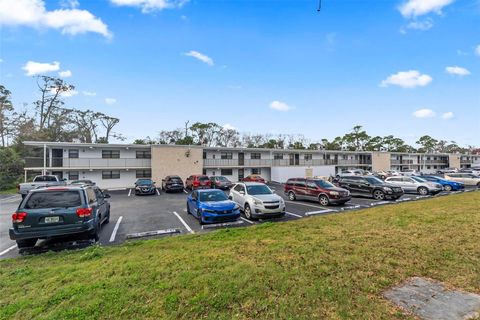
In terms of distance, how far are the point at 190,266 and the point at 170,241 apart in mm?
2664

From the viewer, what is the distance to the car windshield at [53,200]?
6.33 metres

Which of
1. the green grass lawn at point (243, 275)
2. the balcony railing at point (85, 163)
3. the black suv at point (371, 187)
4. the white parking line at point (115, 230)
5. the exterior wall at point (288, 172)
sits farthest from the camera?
the exterior wall at point (288, 172)

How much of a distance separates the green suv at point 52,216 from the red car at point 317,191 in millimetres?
11664

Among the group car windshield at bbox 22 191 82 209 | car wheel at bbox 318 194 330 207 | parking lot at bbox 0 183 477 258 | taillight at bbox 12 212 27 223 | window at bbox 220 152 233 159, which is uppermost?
window at bbox 220 152 233 159

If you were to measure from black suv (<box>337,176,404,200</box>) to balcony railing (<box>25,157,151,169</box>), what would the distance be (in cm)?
2053

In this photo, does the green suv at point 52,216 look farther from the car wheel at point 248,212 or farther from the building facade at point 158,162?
the building facade at point 158,162

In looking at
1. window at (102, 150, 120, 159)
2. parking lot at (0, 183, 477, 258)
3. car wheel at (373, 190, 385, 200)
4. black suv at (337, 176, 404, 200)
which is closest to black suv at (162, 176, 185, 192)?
window at (102, 150, 120, 159)

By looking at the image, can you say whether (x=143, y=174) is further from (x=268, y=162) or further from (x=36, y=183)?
(x=268, y=162)

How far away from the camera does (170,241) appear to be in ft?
22.2

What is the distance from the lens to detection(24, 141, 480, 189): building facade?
23.5 metres

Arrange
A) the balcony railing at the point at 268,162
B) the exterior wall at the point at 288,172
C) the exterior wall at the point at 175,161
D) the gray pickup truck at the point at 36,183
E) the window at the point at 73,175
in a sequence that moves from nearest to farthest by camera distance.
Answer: the gray pickup truck at the point at 36,183 → the window at the point at 73,175 → the exterior wall at the point at 175,161 → the balcony railing at the point at 268,162 → the exterior wall at the point at 288,172

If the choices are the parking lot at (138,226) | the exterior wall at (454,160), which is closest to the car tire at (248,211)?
the parking lot at (138,226)

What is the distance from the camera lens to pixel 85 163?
23.6m

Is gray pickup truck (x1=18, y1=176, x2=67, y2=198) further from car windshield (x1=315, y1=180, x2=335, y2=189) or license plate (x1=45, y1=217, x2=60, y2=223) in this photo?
car windshield (x1=315, y1=180, x2=335, y2=189)
